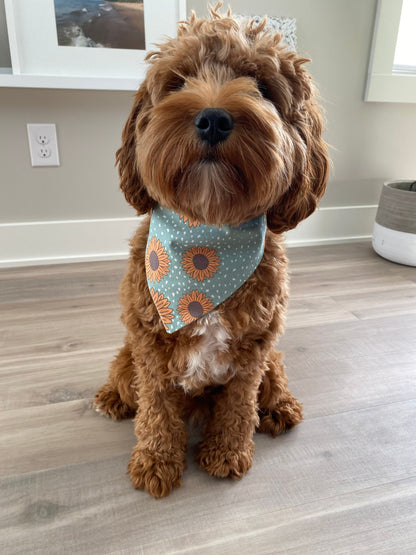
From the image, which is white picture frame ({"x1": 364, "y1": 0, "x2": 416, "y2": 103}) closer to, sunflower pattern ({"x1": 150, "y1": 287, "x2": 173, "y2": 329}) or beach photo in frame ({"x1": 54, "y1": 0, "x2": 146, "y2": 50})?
beach photo in frame ({"x1": 54, "y1": 0, "x2": 146, "y2": 50})

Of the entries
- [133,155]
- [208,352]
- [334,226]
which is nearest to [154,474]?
[208,352]

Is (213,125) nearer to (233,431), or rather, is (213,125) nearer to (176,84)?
(176,84)

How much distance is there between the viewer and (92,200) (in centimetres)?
202

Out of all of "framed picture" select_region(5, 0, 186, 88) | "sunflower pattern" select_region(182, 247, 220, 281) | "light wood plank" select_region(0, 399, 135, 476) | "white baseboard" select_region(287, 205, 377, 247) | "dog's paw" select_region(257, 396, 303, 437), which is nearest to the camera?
"sunflower pattern" select_region(182, 247, 220, 281)

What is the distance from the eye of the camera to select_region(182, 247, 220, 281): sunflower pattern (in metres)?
0.88

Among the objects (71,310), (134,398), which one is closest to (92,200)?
(71,310)

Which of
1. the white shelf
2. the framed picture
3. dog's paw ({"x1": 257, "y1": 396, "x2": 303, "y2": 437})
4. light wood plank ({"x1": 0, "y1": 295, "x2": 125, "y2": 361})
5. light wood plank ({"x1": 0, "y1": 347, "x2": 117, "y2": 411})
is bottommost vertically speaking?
light wood plank ({"x1": 0, "y1": 295, "x2": 125, "y2": 361})

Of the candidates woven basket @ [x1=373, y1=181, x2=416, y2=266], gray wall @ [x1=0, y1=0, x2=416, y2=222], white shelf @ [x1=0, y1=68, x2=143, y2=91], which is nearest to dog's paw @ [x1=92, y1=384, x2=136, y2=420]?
gray wall @ [x1=0, y1=0, x2=416, y2=222]

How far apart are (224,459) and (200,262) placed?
44 cm

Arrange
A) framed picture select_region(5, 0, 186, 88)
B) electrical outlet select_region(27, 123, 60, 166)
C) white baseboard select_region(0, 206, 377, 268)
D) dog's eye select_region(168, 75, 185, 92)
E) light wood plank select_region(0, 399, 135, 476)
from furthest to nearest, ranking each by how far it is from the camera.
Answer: white baseboard select_region(0, 206, 377, 268), electrical outlet select_region(27, 123, 60, 166), framed picture select_region(5, 0, 186, 88), light wood plank select_region(0, 399, 135, 476), dog's eye select_region(168, 75, 185, 92)

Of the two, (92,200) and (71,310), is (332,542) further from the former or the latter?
(92,200)

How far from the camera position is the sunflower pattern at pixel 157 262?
870mm

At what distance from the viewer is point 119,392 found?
3.63 ft

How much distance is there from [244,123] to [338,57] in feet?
5.67
